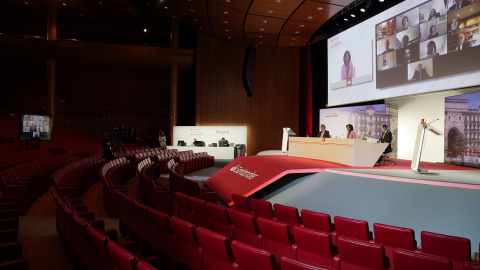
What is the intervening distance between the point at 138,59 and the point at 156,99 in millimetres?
2623

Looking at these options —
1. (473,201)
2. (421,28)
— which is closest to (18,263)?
(473,201)

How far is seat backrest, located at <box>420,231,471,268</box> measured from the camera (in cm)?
232

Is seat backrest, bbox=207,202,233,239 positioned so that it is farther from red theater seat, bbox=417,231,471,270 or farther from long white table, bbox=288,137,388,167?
long white table, bbox=288,137,388,167

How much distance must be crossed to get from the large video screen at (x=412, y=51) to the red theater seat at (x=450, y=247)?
19.3ft

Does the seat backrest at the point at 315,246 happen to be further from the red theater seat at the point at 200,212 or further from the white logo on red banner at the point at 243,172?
the white logo on red banner at the point at 243,172

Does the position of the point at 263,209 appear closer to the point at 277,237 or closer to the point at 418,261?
the point at 277,237

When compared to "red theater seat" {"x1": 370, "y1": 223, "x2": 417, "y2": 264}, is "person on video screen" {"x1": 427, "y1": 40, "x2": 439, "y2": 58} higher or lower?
higher

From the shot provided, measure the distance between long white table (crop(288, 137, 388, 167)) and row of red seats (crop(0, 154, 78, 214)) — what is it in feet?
17.4

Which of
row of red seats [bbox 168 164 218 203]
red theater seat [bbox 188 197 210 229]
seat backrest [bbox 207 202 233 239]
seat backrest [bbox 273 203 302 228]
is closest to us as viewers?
seat backrest [bbox 207 202 233 239]

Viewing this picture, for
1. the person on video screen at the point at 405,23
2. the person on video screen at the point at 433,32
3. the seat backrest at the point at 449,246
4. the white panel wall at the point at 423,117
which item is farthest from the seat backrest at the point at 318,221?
the person on video screen at the point at 405,23

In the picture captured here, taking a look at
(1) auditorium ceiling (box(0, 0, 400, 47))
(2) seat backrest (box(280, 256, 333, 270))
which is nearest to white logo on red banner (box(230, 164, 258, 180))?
(2) seat backrest (box(280, 256, 333, 270))

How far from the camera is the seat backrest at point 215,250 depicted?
89.6 inches

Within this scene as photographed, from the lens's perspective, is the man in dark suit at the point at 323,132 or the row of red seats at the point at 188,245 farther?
the man in dark suit at the point at 323,132

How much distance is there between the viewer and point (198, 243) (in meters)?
2.63
